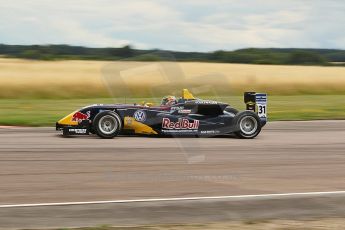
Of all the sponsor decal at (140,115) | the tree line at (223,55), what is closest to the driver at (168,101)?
the sponsor decal at (140,115)

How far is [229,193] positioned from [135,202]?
1288 millimetres

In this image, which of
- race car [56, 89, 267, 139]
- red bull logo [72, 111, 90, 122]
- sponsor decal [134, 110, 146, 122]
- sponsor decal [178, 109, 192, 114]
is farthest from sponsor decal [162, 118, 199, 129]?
red bull logo [72, 111, 90, 122]

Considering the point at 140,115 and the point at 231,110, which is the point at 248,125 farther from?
the point at 140,115

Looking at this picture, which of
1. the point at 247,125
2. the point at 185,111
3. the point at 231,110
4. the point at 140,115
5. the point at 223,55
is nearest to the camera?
the point at 140,115

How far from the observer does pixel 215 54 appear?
253 ft

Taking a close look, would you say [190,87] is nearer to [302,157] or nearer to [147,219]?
[302,157]

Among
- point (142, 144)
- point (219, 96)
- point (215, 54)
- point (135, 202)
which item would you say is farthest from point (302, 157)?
point (215, 54)

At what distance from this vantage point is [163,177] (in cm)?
895

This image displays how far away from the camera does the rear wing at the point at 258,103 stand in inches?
567

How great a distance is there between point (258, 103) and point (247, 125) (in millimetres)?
629

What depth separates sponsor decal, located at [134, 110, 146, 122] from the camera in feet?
44.5

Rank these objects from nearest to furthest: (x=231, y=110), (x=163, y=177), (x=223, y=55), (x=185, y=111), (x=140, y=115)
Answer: (x=163, y=177) → (x=140, y=115) → (x=185, y=111) → (x=231, y=110) → (x=223, y=55)

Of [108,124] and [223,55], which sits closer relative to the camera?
→ [108,124]

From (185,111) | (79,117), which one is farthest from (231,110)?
(79,117)
